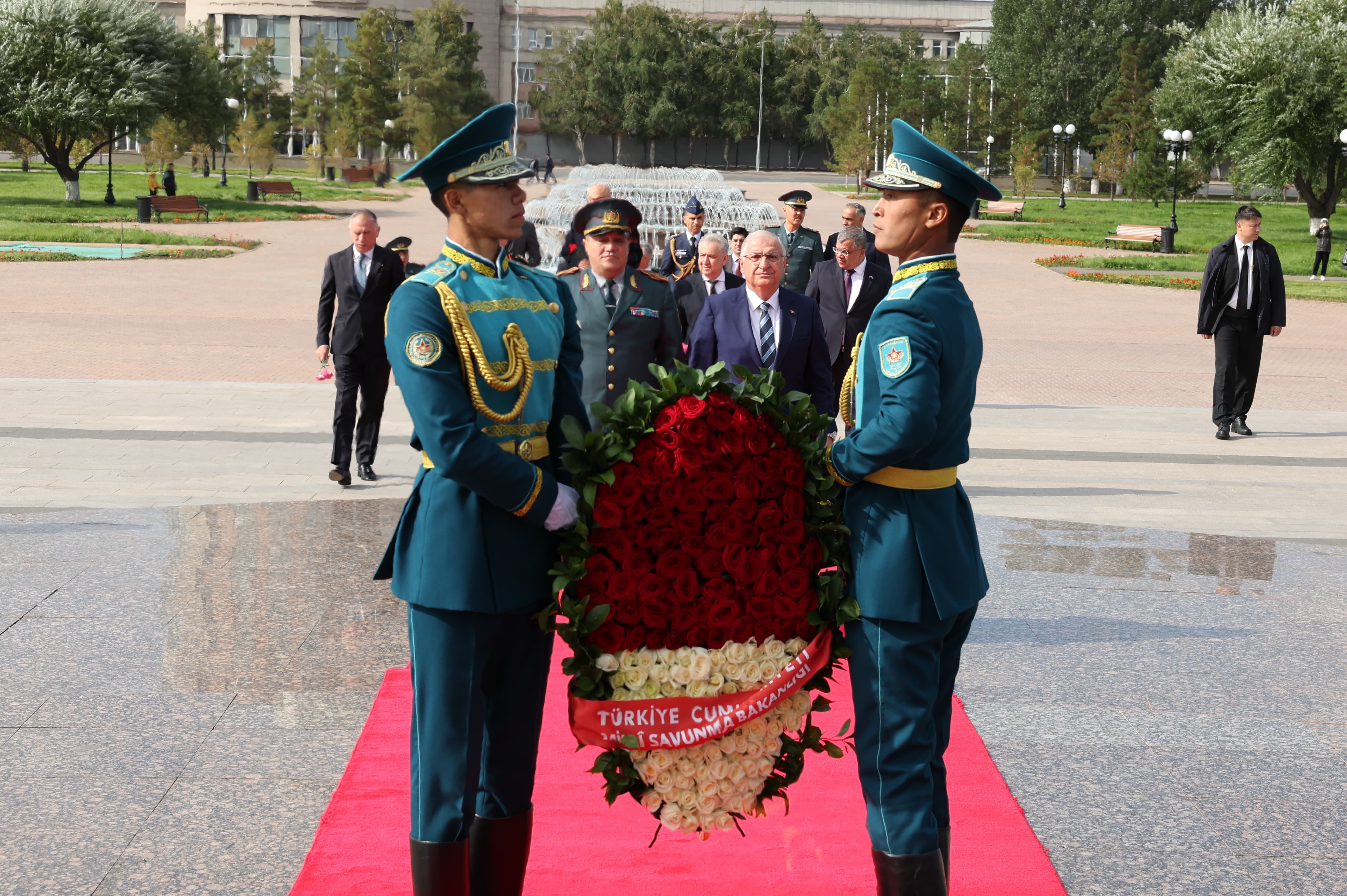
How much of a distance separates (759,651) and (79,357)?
1313 cm

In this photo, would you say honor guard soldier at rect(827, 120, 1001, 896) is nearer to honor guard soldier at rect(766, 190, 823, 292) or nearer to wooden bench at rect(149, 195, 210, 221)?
honor guard soldier at rect(766, 190, 823, 292)

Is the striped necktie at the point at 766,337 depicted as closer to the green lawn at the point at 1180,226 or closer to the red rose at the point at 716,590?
the red rose at the point at 716,590

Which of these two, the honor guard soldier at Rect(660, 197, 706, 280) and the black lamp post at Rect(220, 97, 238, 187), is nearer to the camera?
the honor guard soldier at Rect(660, 197, 706, 280)

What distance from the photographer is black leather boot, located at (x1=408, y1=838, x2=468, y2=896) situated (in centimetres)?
304

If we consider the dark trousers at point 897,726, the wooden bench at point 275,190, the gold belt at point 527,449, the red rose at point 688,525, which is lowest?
the dark trousers at point 897,726

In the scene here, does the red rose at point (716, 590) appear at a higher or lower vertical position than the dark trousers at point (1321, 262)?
lower

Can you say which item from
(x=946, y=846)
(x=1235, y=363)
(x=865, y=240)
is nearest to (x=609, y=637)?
(x=946, y=846)

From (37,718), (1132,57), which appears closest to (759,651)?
(37,718)

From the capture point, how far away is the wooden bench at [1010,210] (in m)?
47.6

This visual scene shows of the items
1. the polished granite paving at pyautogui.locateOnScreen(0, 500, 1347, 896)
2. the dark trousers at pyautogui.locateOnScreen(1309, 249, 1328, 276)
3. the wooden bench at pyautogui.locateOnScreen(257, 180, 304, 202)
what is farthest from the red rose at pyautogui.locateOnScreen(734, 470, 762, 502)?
the wooden bench at pyautogui.locateOnScreen(257, 180, 304, 202)

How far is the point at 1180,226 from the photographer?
1777 inches

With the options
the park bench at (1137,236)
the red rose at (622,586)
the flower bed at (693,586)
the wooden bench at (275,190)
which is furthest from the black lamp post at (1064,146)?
the red rose at (622,586)

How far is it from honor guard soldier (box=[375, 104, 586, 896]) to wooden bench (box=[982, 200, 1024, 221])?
45131 mm

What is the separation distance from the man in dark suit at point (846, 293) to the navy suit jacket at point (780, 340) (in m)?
2.04
